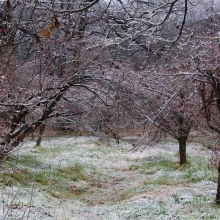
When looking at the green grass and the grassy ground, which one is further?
the green grass

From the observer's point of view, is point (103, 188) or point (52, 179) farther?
point (103, 188)

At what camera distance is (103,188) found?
31.8 ft

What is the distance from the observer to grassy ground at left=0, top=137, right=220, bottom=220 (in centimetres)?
629

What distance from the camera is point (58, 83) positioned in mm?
8578

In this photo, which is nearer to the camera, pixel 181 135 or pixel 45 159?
pixel 181 135

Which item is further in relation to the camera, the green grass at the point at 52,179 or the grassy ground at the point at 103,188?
the green grass at the point at 52,179

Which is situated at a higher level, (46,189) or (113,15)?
(113,15)

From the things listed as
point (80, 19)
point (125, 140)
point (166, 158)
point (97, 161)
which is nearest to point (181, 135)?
point (166, 158)

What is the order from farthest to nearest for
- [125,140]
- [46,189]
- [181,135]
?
1. [125,140]
2. [181,135]
3. [46,189]

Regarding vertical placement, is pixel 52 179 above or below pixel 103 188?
above

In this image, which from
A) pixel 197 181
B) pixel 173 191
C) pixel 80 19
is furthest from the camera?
pixel 80 19

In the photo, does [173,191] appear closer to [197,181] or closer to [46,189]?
[197,181]

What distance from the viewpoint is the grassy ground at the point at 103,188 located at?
6.29m

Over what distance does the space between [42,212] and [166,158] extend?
795cm
